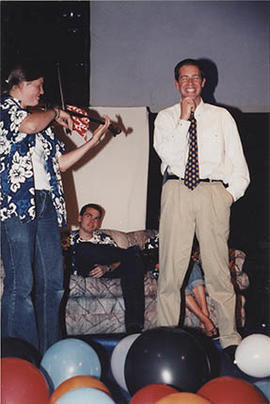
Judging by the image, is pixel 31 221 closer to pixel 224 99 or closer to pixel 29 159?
pixel 29 159

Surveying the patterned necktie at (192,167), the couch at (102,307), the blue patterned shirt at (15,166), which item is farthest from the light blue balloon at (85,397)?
the couch at (102,307)

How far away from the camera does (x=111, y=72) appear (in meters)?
4.52

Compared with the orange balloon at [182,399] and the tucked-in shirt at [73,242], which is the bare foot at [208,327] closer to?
the tucked-in shirt at [73,242]

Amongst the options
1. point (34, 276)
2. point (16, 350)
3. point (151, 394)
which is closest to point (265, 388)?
point (151, 394)

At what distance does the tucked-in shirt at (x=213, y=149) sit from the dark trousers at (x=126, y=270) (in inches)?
40.9

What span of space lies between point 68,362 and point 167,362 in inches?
16.4

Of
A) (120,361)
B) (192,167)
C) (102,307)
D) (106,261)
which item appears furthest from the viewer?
(106,261)

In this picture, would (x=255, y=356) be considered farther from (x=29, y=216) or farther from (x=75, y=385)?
(x=29, y=216)

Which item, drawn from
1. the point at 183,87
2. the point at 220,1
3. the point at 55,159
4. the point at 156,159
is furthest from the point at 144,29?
the point at 55,159

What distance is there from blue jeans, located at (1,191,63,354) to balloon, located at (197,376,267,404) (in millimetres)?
835

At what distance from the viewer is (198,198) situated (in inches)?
92.1

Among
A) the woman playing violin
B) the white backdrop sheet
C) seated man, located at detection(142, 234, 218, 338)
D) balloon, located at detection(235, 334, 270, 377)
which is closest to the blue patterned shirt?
the woman playing violin

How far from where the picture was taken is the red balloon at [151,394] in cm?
141

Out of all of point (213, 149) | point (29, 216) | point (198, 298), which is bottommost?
point (198, 298)
